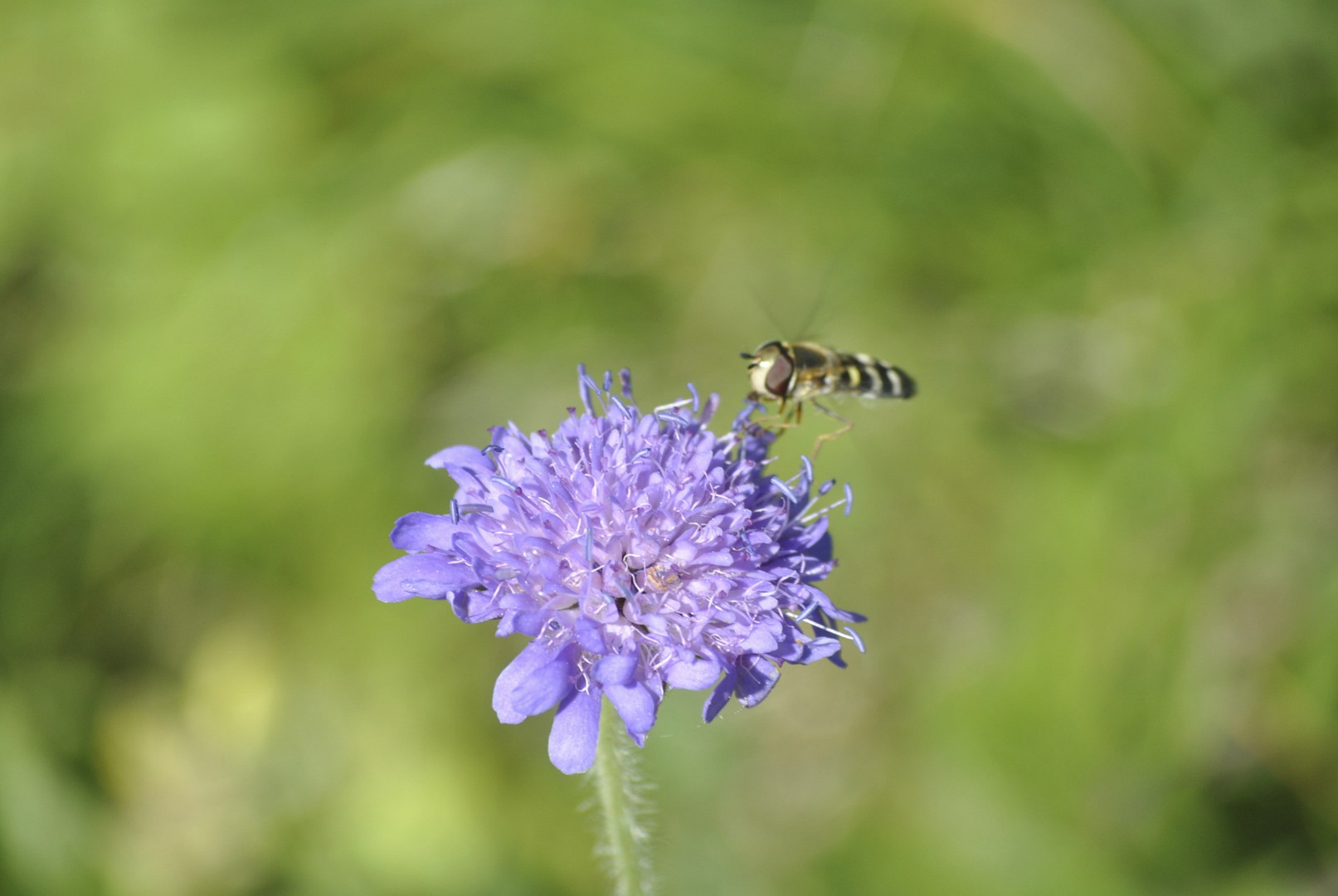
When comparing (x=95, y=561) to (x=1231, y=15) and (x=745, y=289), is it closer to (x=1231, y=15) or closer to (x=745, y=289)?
(x=745, y=289)

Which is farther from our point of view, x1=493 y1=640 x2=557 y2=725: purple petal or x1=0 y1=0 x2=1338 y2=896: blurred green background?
x1=0 y1=0 x2=1338 y2=896: blurred green background

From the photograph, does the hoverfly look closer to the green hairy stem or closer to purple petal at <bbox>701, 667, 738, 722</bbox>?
purple petal at <bbox>701, 667, 738, 722</bbox>

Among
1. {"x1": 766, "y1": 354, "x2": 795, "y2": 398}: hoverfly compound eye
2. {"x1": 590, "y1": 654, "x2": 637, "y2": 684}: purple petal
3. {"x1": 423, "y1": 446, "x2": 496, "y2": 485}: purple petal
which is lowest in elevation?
{"x1": 590, "y1": 654, "x2": 637, "y2": 684}: purple petal

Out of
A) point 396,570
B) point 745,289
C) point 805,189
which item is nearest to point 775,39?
point 805,189

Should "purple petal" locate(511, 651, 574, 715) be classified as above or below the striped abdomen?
below

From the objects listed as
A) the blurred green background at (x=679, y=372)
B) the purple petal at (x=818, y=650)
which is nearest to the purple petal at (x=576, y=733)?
the purple petal at (x=818, y=650)

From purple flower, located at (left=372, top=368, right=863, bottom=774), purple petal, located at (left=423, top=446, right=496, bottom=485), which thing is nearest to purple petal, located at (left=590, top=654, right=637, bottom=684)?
purple flower, located at (left=372, top=368, right=863, bottom=774)

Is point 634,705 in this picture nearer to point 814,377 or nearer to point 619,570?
point 619,570

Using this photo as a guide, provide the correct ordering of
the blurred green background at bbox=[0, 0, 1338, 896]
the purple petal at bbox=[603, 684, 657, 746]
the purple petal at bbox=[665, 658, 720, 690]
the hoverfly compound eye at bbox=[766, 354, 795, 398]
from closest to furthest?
the purple petal at bbox=[603, 684, 657, 746] < the purple petal at bbox=[665, 658, 720, 690] < the hoverfly compound eye at bbox=[766, 354, 795, 398] < the blurred green background at bbox=[0, 0, 1338, 896]
